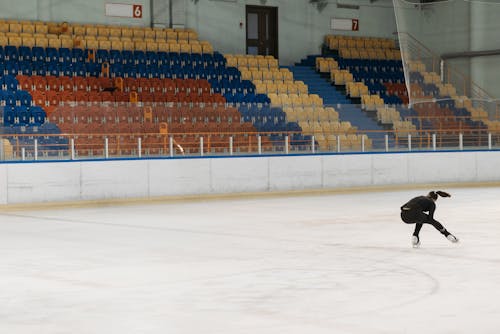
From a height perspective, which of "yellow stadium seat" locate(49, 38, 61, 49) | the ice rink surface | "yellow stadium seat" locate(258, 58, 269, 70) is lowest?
the ice rink surface

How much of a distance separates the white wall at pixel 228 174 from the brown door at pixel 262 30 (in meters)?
10.9

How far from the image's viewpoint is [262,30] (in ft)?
109

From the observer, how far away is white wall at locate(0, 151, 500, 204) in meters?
18.5

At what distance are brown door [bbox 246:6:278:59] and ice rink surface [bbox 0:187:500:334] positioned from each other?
17.1 meters

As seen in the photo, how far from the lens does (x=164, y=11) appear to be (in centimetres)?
3075

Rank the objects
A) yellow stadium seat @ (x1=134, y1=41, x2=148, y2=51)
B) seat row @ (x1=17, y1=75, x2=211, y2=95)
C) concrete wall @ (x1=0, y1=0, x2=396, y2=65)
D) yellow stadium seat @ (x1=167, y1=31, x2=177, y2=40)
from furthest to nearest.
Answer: yellow stadium seat @ (x1=167, y1=31, x2=177, y2=40)
concrete wall @ (x1=0, y1=0, x2=396, y2=65)
yellow stadium seat @ (x1=134, y1=41, x2=148, y2=51)
seat row @ (x1=17, y1=75, x2=211, y2=95)

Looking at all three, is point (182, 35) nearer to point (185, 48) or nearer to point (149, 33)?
point (185, 48)

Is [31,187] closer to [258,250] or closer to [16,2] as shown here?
[258,250]

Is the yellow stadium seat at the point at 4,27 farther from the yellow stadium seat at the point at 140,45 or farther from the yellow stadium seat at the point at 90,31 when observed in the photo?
the yellow stadium seat at the point at 140,45

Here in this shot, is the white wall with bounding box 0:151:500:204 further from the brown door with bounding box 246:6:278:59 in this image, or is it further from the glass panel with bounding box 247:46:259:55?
the brown door with bounding box 246:6:278:59

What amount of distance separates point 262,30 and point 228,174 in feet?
43.5

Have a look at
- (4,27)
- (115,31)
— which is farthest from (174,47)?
(4,27)

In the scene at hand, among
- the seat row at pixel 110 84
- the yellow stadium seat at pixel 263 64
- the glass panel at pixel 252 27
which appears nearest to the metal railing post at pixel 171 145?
the seat row at pixel 110 84

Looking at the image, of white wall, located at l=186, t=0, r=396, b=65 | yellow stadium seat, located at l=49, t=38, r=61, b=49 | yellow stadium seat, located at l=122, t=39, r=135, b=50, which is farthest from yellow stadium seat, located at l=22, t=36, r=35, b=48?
white wall, located at l=186, t=0, r=396, b=65
